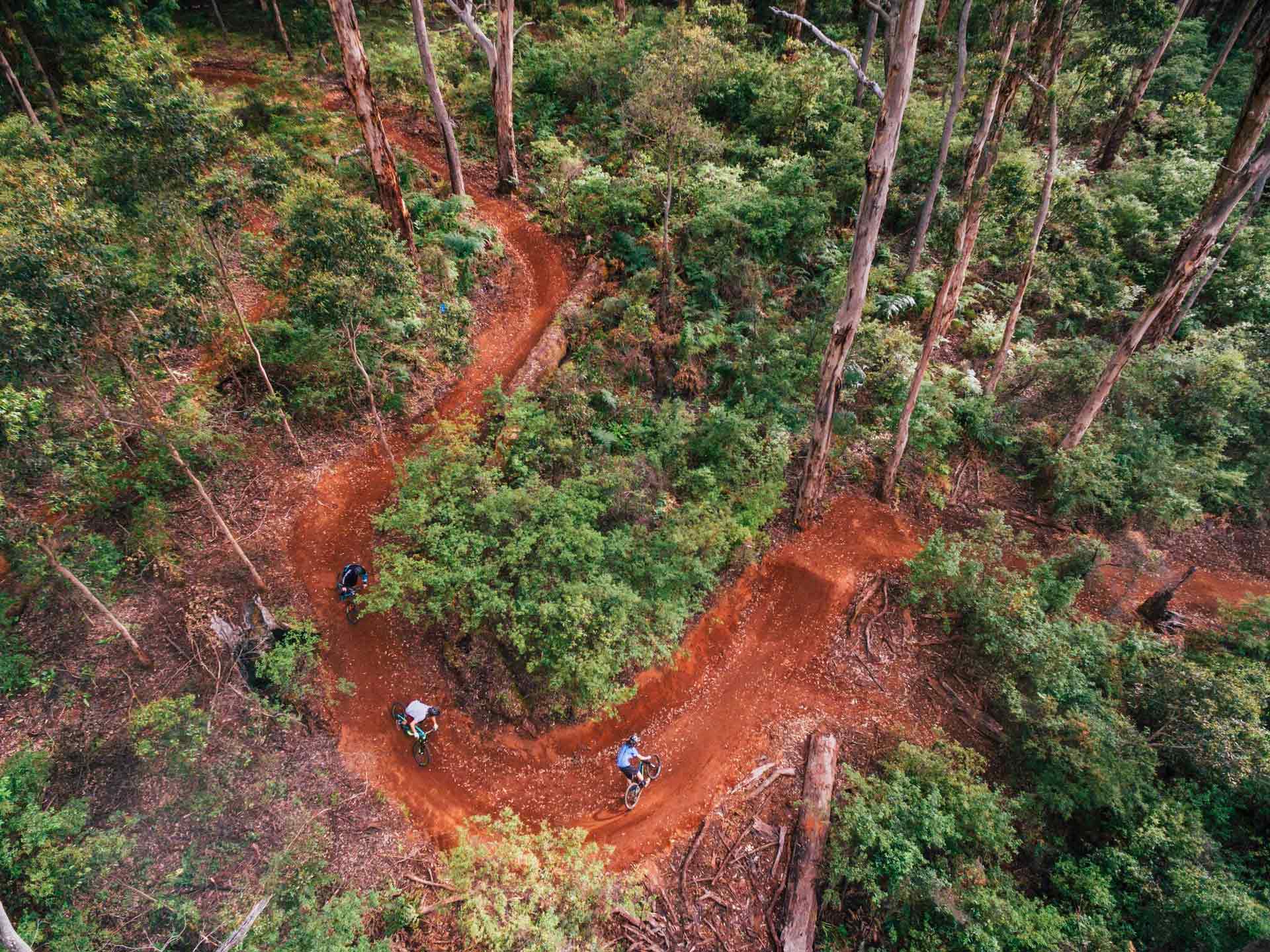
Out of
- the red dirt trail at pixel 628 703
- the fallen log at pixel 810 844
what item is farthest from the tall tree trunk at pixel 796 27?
the fallen log at pixel 810 844

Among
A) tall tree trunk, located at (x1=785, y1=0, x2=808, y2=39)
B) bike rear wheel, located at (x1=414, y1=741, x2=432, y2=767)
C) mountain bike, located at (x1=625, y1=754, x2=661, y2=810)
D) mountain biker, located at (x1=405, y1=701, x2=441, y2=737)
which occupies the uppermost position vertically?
tall tree trunk, located at (x1=785, y1=0, x2=808, y2=39)

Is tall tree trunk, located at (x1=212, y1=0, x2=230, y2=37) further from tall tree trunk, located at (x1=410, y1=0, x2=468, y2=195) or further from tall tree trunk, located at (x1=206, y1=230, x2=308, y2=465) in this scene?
tall tree trunk, located at (x1=206, y1=230, x2=308, y2=465)

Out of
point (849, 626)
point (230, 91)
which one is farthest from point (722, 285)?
point (230, 91)

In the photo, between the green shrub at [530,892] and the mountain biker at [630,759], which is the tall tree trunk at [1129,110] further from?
the green shrub at [530,892]

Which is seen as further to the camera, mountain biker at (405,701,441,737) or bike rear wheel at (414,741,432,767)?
bike rear wheel at (414,741,432,767)

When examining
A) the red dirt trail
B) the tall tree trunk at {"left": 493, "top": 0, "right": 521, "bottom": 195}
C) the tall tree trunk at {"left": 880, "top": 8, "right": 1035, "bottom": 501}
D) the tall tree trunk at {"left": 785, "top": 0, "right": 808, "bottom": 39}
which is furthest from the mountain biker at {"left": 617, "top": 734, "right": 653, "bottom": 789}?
the tall tree trunk at {"left": 785, "top": 0, "right": 808, "bottom": 39}

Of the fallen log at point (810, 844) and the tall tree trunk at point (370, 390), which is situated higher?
the tall tree trunk at point (370, 390)

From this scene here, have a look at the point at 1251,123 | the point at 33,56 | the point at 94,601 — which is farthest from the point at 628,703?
the point at 33,56
